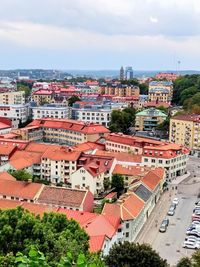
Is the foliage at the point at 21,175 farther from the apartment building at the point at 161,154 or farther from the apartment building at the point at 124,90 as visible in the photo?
the apartment building at the point at 124,90

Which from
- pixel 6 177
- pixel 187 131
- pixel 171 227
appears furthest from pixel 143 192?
pixel 187 131

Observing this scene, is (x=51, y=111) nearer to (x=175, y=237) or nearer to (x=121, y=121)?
(x=121, y=121)

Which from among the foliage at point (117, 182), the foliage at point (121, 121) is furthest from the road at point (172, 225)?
the foliage at point (121, 121)

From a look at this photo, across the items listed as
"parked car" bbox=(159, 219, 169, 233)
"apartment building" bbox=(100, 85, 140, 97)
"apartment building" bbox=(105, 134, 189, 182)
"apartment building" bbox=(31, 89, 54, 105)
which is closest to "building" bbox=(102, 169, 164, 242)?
"parked car" bbox=(159, 219, 169, 233)

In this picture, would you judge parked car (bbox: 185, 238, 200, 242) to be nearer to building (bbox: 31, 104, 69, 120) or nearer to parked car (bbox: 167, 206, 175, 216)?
parked car (bbox: 167, 206, 175, 216)

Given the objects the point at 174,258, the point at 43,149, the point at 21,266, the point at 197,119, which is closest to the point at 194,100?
the point at 197,119

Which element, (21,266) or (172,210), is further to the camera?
(172,210)

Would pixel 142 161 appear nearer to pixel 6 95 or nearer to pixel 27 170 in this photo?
pixel 27 170
